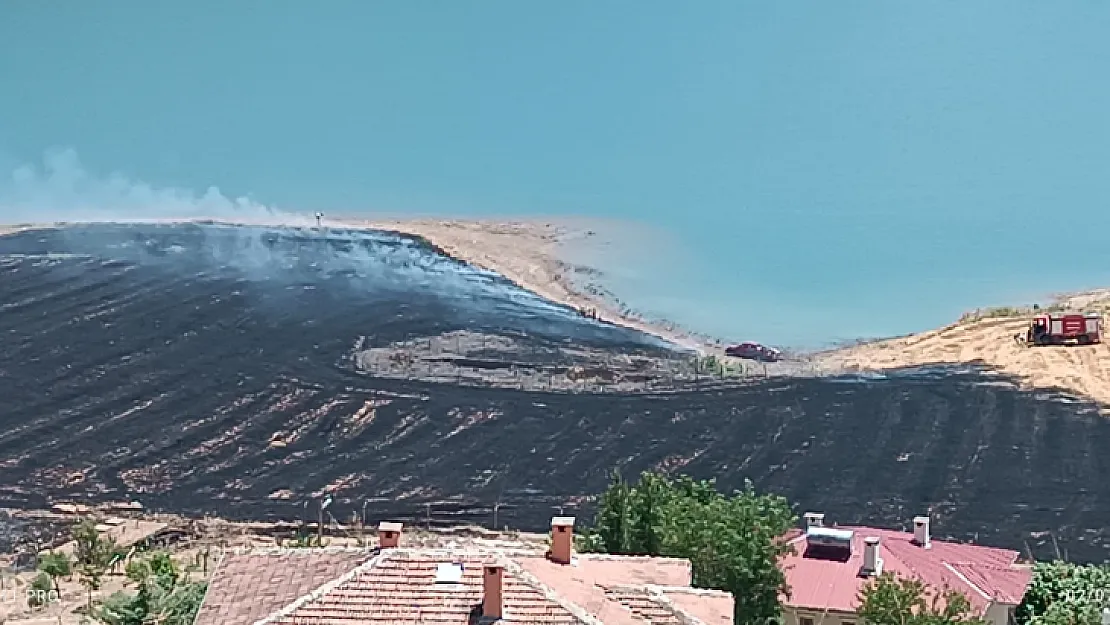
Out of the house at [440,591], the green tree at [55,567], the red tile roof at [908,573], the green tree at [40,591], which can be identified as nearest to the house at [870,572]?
the red tile roof at [908,573]

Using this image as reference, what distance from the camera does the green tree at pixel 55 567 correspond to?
846 inches

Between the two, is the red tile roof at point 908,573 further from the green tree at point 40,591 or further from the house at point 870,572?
the green tree at point 40,591

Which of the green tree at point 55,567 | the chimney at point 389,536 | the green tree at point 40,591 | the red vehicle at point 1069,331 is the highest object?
the red vehicle at point 1069,331

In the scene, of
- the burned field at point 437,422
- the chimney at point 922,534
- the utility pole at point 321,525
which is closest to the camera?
the chimney at point 922,534

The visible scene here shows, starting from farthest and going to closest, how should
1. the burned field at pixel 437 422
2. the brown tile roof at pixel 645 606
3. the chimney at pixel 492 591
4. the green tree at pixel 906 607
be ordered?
the burned field at pixel 437 422
the green tree at pixel 906 607
the brown tile roof at pixel 645 606
the chimney at pixel 492 591

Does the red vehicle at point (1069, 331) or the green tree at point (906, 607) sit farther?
the red vehicle at point (1069, 331)

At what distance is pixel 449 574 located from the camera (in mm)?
12641

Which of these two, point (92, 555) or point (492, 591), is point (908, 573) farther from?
point (92, 555)

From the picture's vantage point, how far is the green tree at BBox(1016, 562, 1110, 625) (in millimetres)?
19422

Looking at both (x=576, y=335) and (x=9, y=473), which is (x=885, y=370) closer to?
(x=576, y=335)

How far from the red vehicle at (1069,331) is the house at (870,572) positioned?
1813 centimetres

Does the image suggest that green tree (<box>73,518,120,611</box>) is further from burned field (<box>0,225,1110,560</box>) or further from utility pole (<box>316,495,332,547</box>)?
utility pole (<box>316,495,332,547</box>)

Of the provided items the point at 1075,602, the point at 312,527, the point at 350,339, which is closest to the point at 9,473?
the point at 312,527

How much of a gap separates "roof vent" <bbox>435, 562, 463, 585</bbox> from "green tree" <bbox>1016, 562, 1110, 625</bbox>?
9.96 metres
